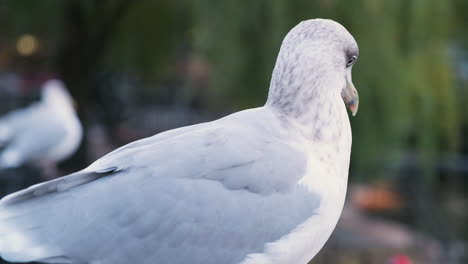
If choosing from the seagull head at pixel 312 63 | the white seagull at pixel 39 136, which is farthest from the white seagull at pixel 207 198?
the white seagull at pixel 39 136

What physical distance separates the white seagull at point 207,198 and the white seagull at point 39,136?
3.04 metres

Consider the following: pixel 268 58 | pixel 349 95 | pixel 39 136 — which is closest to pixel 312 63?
pixel 349 95

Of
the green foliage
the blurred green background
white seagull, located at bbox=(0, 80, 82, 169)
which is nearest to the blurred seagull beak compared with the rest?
the blurred green background

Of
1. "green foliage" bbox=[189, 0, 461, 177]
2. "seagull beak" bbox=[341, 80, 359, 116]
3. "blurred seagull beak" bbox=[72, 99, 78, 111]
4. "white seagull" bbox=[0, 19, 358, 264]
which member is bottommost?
"blurred seagull beak" bbox=[72, 99, 78, 111]

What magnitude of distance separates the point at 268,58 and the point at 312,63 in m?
2.45

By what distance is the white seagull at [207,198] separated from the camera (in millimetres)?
1568

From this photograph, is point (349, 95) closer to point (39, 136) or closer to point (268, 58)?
point (268, 58)

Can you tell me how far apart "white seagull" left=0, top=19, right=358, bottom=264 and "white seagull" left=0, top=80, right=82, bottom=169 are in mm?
3035

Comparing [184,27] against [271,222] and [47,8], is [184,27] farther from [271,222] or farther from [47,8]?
[271,222]

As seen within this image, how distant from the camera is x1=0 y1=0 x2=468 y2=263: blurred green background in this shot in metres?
4.14

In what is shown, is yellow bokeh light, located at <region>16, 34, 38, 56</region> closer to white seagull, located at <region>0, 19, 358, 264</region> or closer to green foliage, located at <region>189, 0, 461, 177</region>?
green foliage, located at <region>189, 0, 461, 177</region>

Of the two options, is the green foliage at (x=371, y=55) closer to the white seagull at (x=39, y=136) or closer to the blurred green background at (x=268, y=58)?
the blurred green background at (x=268, y=58)

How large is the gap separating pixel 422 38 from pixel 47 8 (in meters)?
2.23

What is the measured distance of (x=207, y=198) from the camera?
1.59m
